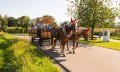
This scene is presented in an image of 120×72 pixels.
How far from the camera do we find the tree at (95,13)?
44.3 m

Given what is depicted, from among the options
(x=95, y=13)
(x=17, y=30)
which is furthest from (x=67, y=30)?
(x=17, y=30)

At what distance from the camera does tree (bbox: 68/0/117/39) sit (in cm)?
4434

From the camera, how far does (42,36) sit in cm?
2764

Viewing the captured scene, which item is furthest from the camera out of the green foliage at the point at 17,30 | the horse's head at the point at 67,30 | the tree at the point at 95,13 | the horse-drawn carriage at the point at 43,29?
the green foliage at the point at 17,30

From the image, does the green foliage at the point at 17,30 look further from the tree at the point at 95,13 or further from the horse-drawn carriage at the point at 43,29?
the horse-drawn carriage at the point at 43,29

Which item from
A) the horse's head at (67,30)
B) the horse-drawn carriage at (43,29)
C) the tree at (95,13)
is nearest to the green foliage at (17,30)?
the tree at (95,13)

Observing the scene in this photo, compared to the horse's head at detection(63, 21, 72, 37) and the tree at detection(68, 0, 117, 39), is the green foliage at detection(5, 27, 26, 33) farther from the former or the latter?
the horse's head at detection(63, 21, 72, 37)

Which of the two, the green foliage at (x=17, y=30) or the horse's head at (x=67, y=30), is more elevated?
the horse's head at (x=67, y=30)

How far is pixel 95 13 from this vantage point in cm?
4412

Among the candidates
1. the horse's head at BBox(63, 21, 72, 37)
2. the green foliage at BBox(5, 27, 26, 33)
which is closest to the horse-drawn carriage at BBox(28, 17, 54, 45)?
the horse's head at BBox(63, 21, 72, 37)

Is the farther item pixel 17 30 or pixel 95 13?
pixel 17 30

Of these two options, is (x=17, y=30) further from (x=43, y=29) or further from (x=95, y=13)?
(x=43, y=29)

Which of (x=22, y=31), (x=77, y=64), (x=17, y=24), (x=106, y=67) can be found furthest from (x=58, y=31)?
(x=17, y=24)

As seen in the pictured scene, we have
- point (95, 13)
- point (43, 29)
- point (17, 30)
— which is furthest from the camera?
point (17, 30)
